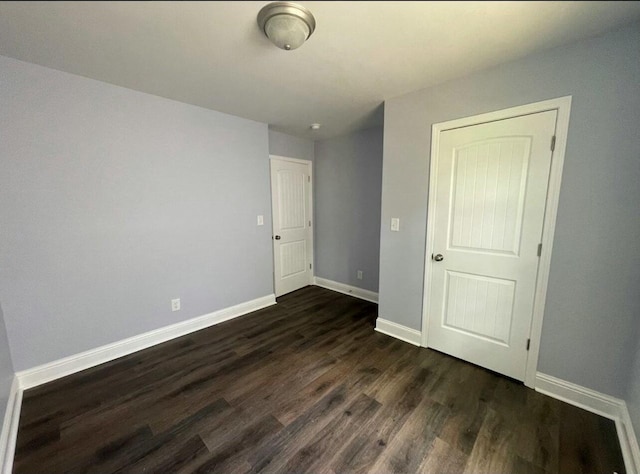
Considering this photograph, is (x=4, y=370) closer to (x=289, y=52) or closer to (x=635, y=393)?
(x=289, y=52)

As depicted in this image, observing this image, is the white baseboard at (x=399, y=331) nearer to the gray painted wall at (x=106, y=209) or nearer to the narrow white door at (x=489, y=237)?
the narrow white door at (x=489, y=237)

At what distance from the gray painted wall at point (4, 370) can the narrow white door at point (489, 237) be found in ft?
10.2

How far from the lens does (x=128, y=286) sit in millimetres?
2277

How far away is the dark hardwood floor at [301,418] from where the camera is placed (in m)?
1.35

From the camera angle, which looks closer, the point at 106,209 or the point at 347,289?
the point at 106,209

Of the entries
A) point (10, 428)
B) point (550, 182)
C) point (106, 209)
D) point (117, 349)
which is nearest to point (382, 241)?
point (550, 182)

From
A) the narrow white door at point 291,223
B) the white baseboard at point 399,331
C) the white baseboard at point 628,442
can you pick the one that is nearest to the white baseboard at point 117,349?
the narrow white door at point 291,223

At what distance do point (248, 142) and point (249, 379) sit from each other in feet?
8.35

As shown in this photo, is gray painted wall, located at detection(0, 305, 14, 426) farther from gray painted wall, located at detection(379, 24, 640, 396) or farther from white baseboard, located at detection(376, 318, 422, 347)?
gray painted wall, located at detection(379, 24, 640, 396)

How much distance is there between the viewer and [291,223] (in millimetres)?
3873

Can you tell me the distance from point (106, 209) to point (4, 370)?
1241 millimetres

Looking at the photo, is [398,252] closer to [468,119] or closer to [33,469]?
[468,119]

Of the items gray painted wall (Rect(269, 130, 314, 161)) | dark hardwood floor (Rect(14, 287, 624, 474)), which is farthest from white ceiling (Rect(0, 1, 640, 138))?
dark hardwood floor (Rect(14, 287, 624, 474))

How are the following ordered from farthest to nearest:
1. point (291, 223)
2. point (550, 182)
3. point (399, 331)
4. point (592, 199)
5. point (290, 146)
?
point (291, 223) → point (290, 146) → point (399, 331) → point (550, 182) → point (592, 199)
